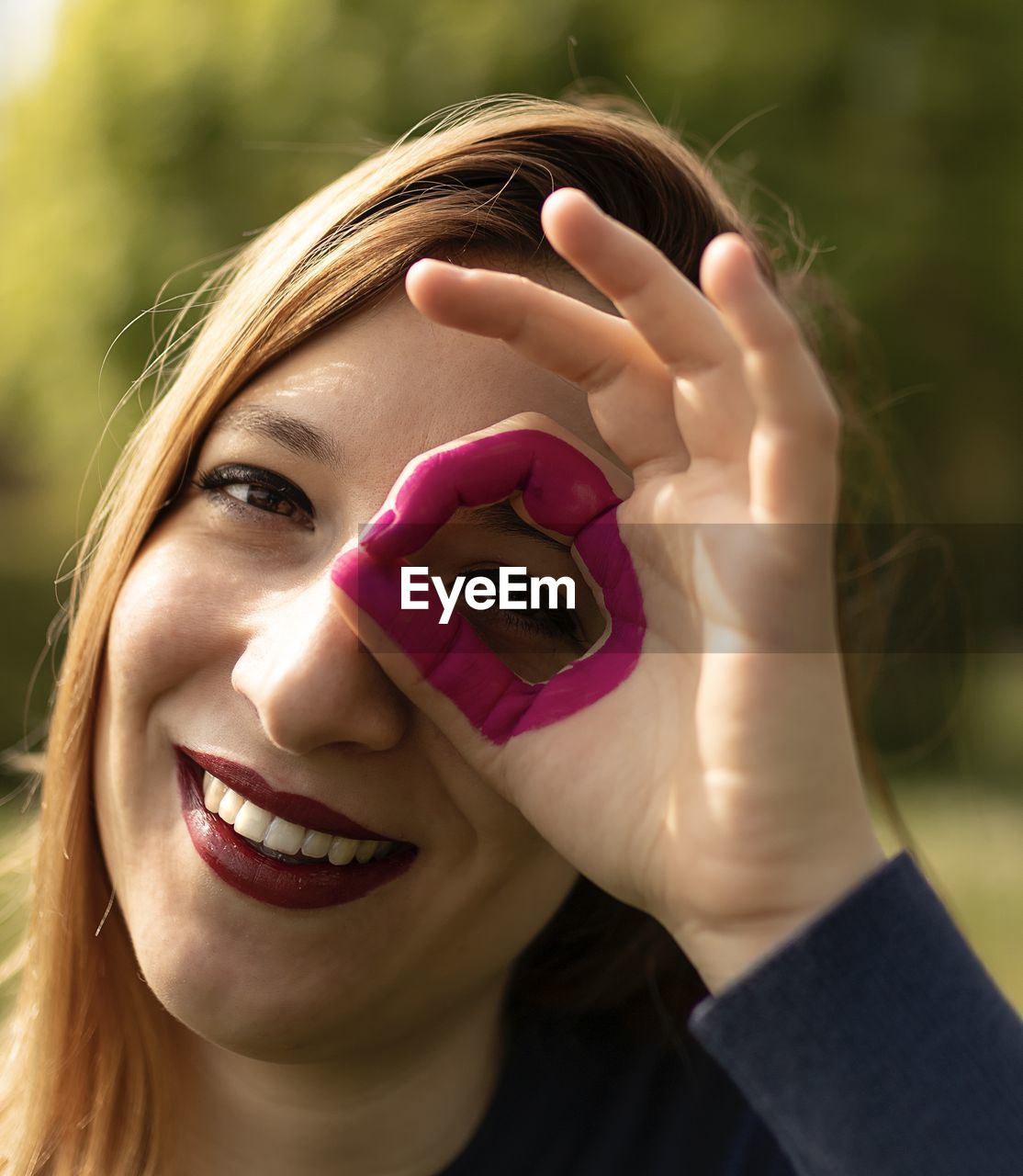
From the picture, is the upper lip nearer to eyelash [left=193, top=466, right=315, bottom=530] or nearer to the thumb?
the thumb

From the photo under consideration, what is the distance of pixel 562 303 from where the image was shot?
156 cm

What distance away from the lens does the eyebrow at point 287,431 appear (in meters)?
1.71

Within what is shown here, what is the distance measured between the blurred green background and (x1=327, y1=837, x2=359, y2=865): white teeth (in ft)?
21.7

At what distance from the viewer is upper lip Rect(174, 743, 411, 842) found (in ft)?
5.55

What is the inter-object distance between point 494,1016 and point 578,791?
31.3 inches

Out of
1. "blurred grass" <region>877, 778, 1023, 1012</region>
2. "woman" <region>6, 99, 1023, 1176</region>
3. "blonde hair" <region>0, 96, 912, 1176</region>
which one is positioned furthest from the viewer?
"blurred grass" <region>877, 778, 1023, 1012</region>

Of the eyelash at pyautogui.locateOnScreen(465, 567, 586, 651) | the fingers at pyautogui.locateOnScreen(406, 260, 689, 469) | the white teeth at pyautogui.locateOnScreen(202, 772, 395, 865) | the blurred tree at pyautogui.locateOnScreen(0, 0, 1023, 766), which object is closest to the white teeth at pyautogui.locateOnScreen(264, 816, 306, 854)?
the white teeth at pyautogui.locateOnScreen(202, 772, 395, 865)

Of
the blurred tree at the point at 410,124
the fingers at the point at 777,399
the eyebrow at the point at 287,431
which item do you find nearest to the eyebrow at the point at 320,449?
the eyebrow at the point at 287,431

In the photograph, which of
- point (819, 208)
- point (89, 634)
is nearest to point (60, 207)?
point (819, 208)

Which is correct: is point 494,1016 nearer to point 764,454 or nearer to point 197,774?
point 197,774

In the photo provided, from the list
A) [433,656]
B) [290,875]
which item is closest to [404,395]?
[433,656]

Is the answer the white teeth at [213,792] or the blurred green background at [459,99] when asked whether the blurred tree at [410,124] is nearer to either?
the blurred green background at [459,99]

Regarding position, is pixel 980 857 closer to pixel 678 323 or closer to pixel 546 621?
pixel 546 621

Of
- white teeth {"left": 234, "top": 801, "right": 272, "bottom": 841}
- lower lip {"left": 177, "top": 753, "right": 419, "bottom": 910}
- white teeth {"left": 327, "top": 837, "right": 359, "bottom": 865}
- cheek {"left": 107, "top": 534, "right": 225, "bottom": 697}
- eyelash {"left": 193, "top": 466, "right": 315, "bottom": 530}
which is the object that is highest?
eyelash {"left": 193, "top": 466, "right": 315, "bottom": 530}
